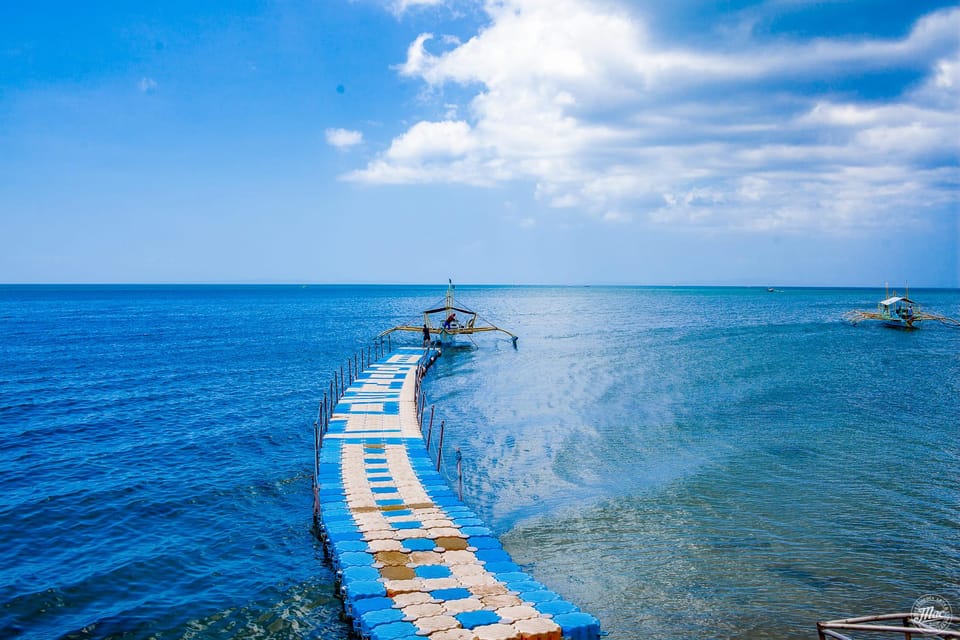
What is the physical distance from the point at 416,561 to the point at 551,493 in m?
9.98

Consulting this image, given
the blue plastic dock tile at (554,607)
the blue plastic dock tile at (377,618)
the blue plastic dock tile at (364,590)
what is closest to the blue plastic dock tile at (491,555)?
the blue plastic dock tile at (554,607)

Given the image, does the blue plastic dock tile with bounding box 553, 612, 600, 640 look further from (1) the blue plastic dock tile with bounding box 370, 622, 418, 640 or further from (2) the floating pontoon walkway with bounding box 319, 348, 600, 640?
(1) the blue plastic dock tile with bounding box 370, 622, 418, 640

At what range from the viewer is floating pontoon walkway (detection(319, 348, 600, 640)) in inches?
600

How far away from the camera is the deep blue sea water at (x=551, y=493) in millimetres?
18703

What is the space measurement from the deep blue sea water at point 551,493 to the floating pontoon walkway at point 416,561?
1.72 meters

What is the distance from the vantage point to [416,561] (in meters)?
18.6

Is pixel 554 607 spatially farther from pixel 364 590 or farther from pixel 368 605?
pixel 364 590

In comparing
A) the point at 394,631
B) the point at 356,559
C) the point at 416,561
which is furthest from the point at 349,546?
the point at 394,631

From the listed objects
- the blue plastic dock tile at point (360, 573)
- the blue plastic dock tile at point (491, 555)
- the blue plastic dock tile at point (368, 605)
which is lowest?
the blue plastic dock tile at point (368, 605)

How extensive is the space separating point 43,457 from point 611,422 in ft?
102

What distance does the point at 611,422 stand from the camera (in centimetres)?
3994

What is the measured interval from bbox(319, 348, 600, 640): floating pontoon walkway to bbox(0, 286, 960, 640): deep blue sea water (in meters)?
1.72

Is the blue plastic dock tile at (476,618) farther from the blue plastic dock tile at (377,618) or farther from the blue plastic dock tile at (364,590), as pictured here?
the blue plastic dock tile at (364,590)

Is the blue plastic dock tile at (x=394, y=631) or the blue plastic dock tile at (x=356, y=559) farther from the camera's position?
the blue plastic dock tile at (x=356, y=559)
